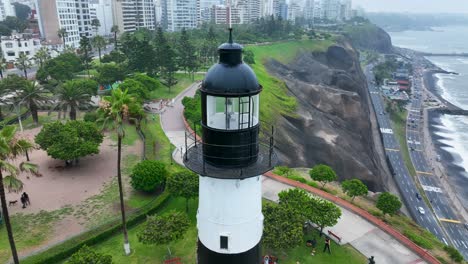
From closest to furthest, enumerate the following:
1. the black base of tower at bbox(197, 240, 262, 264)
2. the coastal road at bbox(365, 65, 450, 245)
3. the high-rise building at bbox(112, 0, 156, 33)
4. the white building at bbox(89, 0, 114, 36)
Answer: the black base of tower at bbox(197, 240, 262, 264) → the coastal road at bbox(365, 65, 450, 245) → the high-rise building at bbox(112, 0, 156, 33) → the white building at bbox(89, 0, 114, 36)

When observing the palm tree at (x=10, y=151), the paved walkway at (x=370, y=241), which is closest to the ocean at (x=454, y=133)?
the paved walkway at (x=370, y=241)

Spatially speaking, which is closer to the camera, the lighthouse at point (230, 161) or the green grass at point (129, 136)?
the lighthouse at point (230, 161)

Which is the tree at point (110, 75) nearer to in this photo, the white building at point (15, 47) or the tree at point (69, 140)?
the tree at point (69, 140)

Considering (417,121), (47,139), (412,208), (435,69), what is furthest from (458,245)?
(435,69)

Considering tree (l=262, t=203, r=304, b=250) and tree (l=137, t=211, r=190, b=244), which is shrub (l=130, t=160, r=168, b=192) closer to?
tree (l=137, t=211, r=190, b=244)

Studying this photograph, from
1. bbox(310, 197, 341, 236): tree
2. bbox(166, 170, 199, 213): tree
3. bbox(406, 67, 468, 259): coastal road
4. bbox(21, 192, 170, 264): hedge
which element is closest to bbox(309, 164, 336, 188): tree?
bbox(310, 197, 341, 236): tree

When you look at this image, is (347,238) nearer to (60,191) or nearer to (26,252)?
(26,252)
